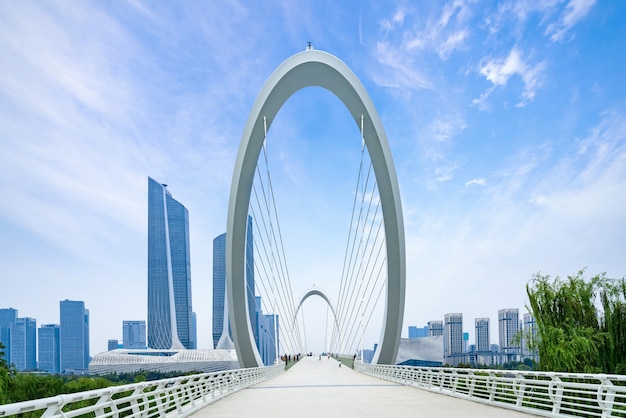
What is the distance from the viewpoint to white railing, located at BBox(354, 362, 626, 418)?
7961 mm

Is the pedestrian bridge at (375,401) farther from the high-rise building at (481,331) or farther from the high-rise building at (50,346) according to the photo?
the high-rise building at (50,346)

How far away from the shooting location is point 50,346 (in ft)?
568

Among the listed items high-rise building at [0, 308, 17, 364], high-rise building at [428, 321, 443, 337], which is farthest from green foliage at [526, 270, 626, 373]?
high-rise building at [0, 308, 17, 364]

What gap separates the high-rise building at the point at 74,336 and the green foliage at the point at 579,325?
17263cm

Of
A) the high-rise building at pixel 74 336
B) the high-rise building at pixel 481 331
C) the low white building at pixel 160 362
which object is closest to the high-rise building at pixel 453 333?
the high-rise building at pixel 481 331

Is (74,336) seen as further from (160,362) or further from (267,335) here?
(267,335)

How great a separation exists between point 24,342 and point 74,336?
20.5m

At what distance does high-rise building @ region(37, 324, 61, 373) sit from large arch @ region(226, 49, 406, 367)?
544ft

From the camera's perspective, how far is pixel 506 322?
186ft

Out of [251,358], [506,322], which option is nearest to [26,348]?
[506,322]

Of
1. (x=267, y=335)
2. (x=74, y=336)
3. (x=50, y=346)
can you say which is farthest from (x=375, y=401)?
(x=50, y=346)

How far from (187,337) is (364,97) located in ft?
520

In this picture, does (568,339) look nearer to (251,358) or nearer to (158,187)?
(251,358)

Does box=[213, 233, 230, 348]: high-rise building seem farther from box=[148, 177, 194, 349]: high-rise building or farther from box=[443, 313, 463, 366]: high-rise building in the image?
box=[443, 313, 463, 366]: high-rise building
